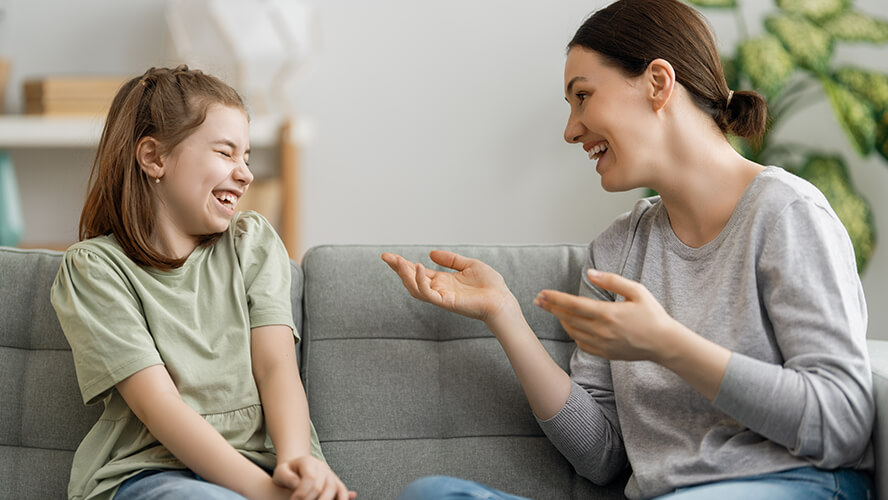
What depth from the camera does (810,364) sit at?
104 cm

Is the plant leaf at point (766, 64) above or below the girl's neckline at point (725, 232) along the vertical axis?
above

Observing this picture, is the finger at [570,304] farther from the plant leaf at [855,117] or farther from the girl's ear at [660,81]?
the plant leaf at [855,117]

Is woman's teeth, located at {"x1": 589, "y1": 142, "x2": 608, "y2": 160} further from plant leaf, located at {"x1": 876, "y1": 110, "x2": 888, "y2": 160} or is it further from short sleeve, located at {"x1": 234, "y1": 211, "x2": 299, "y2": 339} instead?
plant leaf, located at {"x1": 876, "y1": 110, "x2": 888, "y2": 160}

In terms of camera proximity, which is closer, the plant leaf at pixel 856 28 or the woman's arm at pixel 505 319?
the woman's arm at pixel 505 319

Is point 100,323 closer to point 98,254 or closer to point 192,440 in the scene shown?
point 98,254

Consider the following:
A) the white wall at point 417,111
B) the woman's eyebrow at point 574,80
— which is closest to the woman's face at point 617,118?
the woman's eyebrow at point 574,80

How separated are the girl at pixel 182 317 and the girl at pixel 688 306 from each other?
24cm

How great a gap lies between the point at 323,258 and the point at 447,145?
1.29m

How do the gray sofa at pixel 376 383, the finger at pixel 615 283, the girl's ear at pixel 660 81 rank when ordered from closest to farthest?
the finger at pixel 615 283, the girl's ear at pixel 660 81, the gray sofa at pixel 376 383

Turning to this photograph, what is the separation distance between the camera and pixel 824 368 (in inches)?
40.8

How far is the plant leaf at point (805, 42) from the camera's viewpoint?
7.61 ft

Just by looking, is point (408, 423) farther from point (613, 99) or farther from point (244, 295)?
point (613, 99)

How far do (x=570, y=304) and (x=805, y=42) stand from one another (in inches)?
65.9

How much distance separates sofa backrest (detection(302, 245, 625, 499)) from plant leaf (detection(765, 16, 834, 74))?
4.00 ft
